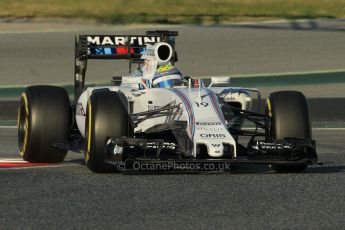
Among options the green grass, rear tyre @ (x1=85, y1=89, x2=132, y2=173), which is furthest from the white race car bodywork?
the green grass

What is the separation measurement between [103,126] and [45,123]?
50.0 inches

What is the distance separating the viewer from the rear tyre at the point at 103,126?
10383 mm

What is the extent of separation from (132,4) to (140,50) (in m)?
16.6

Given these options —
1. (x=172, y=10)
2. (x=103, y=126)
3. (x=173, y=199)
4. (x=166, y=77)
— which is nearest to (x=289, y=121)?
(x=166, y=77)

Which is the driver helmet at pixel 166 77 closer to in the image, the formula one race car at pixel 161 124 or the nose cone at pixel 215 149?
the formula one race car at pixel 161 124

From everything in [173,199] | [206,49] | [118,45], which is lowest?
[173,199]

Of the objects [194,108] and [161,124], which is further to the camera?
[161,124]

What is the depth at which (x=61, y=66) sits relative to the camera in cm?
2314

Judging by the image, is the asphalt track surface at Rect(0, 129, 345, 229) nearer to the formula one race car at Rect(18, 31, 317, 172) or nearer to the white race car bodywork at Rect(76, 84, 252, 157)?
the formula one race car at Rect(18, 31, 317, 172)

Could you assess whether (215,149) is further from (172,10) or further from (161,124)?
(172,10)

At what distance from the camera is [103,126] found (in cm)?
1040

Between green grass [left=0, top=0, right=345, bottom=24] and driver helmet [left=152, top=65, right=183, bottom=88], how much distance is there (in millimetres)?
15918

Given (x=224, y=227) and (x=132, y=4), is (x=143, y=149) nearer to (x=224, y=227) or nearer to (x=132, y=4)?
(x=224, y=227)

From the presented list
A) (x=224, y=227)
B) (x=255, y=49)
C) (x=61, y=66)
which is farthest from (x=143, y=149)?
(x=255, y=49)
